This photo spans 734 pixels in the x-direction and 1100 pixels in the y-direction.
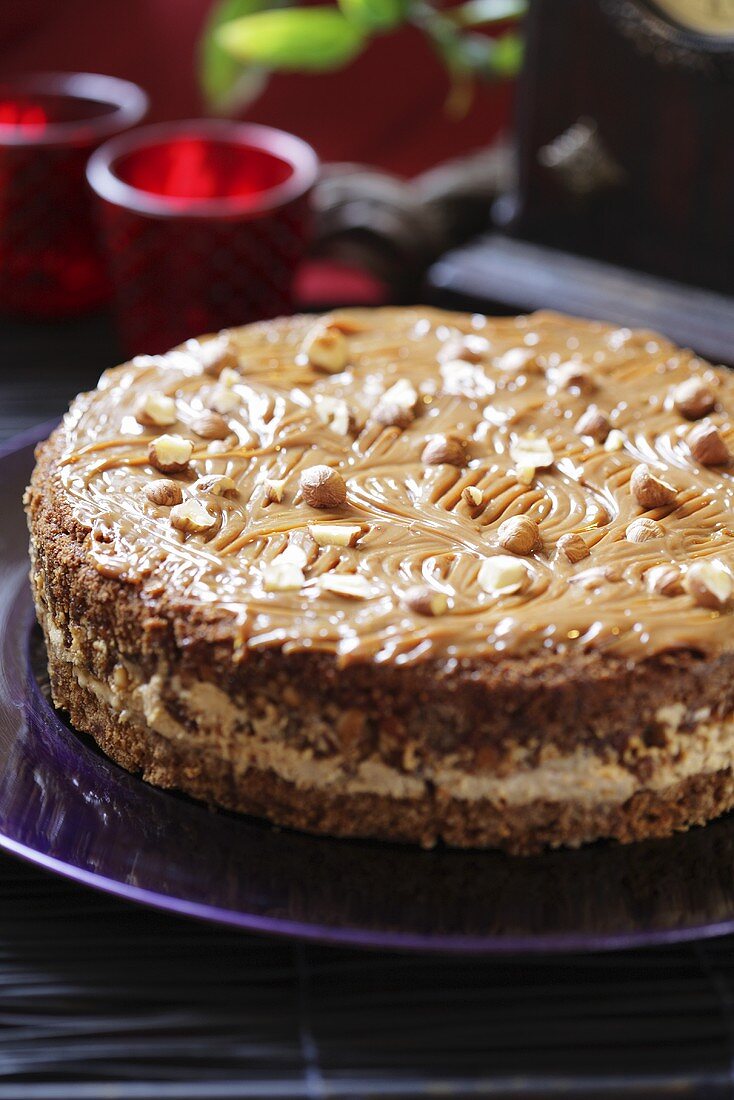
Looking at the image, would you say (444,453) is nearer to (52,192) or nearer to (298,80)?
(52,192)

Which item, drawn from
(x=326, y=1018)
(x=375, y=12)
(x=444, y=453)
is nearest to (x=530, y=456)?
(x=444, y=453)

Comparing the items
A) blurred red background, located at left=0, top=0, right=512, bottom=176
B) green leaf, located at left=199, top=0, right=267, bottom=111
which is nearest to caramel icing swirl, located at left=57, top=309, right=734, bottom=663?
green leaf, located at left=199, top=0, right=267, bottom=111

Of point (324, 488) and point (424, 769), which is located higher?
point (324, 488)

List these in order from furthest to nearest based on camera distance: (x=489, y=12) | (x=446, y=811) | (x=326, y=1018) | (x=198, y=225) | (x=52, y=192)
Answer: (x=489, y=12) → (x=52, y=192) → (x=198, y=225) → (x=446, y=811) → (x=326, y=1018)

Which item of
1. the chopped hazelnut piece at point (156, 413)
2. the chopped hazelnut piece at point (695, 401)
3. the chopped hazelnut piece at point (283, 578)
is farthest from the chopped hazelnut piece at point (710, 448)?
the chopped hazelnut piece at point (156, 413)

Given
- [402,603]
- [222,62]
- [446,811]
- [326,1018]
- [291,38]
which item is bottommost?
[326,1018]

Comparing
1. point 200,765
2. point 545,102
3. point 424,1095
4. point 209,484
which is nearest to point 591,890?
point 424,1095

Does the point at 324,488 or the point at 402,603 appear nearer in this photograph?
the point at 402,603
